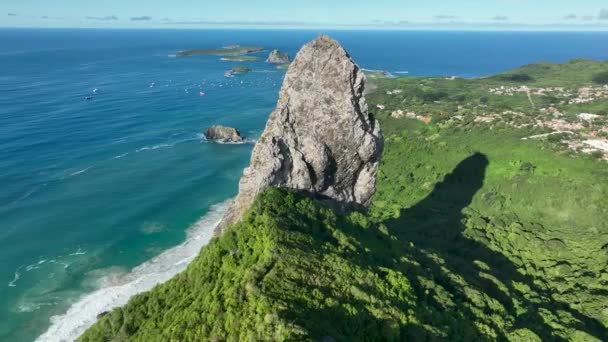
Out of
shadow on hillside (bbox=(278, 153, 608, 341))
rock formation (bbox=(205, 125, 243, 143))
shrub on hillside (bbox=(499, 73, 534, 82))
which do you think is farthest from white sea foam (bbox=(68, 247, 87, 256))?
shrub on hillside (bbox=(499, 73, 534, 82))

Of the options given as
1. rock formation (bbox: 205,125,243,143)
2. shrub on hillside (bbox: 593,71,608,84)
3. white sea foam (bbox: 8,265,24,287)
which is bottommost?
white sea foam (bbox: 8,265,24,287)

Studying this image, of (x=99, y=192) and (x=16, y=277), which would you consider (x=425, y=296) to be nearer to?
(x=16, y=277)

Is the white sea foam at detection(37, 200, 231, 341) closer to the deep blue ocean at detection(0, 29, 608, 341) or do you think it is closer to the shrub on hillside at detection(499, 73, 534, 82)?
the deep blue ocean at detection(0, 29, 608, 341)

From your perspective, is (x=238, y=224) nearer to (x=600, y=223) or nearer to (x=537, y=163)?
(x=600, y=223)

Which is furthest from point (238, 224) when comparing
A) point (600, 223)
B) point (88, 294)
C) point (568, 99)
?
point (568, 99)

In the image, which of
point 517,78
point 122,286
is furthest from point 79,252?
point 517,78
